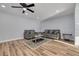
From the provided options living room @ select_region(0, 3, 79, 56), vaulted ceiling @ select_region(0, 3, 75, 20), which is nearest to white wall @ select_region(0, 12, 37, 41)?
living room @ select_region(0, 3, 79, 56)

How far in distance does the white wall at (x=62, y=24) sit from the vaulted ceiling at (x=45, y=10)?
0.09 m

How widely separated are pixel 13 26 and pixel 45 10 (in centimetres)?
83

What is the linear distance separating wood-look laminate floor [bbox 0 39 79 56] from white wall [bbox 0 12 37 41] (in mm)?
173

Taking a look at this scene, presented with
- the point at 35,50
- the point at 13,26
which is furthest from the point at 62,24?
the point at 13,26

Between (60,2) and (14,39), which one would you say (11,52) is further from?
(60,2)

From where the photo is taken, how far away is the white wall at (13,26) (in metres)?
2.12

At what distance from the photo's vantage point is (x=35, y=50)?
82.3 inches

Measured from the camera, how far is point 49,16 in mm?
2191

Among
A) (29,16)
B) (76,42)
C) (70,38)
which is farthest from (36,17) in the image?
(76,42)

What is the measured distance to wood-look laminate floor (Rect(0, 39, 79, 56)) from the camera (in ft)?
6.75

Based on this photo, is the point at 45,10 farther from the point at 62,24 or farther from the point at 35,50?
the point at 35,50

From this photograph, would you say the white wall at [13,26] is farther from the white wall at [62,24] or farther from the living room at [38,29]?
the white wall at [62,24]

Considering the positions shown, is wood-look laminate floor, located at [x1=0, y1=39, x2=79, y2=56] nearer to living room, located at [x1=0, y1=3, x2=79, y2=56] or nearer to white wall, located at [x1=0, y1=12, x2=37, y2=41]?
living room, located at [x1=0, y1=3, x2=79, y2=56]

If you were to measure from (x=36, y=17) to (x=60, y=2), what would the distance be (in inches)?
24.9
